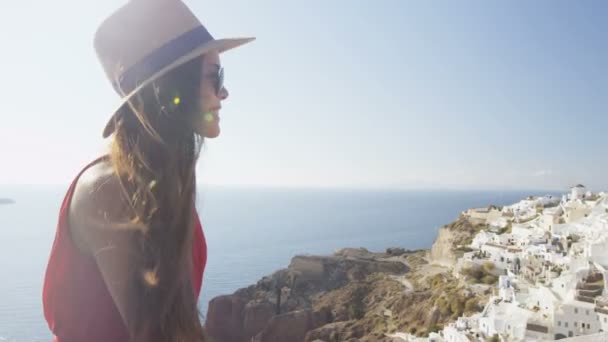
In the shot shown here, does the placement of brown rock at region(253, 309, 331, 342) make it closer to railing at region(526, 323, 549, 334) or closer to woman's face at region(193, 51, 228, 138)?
railing at region(526, 323, 549, 334)

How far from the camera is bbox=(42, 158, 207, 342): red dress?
37.4 inches

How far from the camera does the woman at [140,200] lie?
893 millimetres

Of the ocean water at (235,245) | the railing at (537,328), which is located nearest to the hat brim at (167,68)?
the ocean water at (235,245)

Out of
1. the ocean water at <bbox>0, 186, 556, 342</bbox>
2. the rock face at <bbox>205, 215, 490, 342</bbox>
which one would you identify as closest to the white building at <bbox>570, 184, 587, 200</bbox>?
the rock face at <bbox>205, 215, 490, 342</bbox>

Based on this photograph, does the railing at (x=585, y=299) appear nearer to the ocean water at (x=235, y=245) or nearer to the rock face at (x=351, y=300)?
the rock face at (x=351, y=300)

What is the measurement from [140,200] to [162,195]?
64mm

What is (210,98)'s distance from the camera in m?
1.15

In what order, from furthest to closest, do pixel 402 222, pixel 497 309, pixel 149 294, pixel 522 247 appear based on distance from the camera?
pixel 402 222
pixel 522 247
pixel 497 309
pixel 149 294

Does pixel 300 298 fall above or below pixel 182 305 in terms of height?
below

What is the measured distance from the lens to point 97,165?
96 cm

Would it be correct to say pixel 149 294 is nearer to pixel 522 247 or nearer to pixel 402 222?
pixel 522 247

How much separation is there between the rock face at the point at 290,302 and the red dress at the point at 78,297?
19995mm

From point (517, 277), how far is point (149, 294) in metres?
19.9

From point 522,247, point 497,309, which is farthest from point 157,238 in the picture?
point 522,247
